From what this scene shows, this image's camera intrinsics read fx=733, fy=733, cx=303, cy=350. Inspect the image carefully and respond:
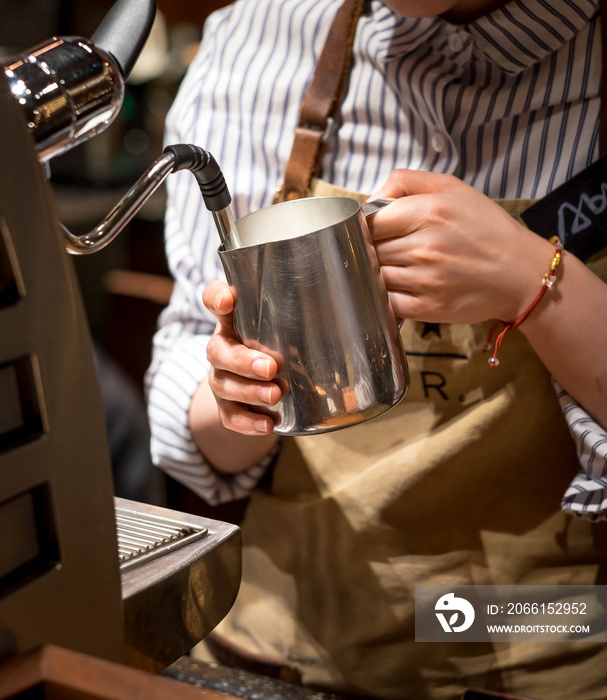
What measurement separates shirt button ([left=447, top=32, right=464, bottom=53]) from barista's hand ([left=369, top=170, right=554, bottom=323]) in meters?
0.22

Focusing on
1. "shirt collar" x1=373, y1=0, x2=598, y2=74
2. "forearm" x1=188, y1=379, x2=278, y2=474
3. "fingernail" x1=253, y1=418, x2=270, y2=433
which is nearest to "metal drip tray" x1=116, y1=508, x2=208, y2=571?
"fingernail" x1=253, y1=418, x2=270, y2=433

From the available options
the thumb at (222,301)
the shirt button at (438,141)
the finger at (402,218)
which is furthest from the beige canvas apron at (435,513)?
the thumb at (222,301)

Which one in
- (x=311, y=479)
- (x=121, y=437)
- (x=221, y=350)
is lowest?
(x=121, y=437)

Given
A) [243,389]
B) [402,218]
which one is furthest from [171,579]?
[402,218]

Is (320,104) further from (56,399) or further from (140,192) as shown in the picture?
(56,399)

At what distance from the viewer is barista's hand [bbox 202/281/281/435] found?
0.55m

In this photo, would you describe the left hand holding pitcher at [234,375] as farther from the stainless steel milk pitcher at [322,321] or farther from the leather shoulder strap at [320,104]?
the leather shoulder strap at [320,104]

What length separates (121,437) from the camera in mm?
1590

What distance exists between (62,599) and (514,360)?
58 cm

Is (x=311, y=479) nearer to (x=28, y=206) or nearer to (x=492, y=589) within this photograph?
(x=492, y=589)

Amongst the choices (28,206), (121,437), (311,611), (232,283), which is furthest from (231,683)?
(121,437)

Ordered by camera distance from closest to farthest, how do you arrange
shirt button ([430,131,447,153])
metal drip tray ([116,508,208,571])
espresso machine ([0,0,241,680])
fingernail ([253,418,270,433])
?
espresso machine ([0,0,241,680]) → metal drip tray ([116,508,208,571]) → fingernail ([253,418,270,433]) → shirt button ([430,131,447,153])

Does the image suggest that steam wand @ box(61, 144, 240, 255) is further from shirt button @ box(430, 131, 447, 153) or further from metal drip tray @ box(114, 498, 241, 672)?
shirt button @ box(430, 131, 447, 153)

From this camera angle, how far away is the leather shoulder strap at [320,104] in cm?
87
